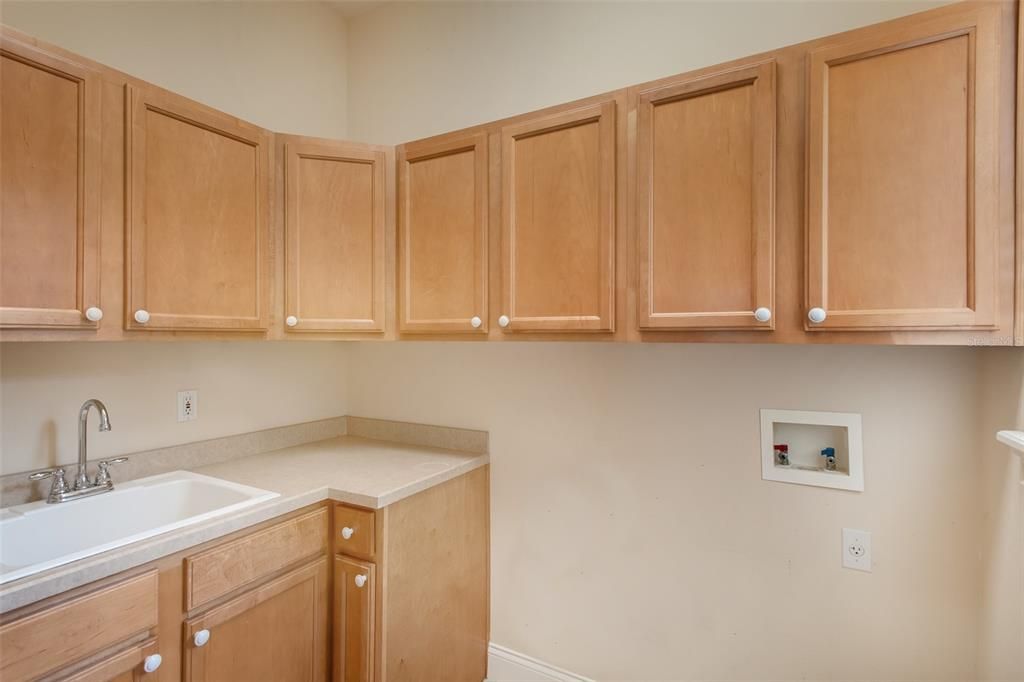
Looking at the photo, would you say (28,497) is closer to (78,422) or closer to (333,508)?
(78,422)

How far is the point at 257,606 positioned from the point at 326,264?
3.73ft

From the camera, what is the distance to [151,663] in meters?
1.15

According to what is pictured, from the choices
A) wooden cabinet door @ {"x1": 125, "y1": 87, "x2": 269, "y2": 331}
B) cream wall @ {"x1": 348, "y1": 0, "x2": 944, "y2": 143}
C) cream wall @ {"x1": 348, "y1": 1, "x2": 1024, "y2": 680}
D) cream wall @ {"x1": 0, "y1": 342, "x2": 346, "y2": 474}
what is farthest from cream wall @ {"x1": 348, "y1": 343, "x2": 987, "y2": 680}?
cream wall @ {"x1": 348, "y1": 0, "x2": 944, "y2": 143}

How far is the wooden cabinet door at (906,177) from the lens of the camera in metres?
1.01

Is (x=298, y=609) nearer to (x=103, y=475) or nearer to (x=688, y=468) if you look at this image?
(x=103, y=475)

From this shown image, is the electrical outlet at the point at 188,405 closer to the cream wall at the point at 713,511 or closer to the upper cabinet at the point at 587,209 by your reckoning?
the upper cabinet at the point at 587,209

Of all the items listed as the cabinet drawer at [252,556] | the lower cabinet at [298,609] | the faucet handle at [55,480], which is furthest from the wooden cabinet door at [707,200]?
the faucet handle at [55,480]

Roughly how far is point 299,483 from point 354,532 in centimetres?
27

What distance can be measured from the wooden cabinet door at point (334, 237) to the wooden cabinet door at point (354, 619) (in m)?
0.84

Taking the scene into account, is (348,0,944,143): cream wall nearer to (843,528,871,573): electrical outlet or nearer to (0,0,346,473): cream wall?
(0,0,346,473): cream wall

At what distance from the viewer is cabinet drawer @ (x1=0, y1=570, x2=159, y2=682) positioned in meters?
0.95

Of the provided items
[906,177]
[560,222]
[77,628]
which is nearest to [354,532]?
[77,628]

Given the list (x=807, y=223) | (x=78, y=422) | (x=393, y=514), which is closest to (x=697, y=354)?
(x=807, y=223)

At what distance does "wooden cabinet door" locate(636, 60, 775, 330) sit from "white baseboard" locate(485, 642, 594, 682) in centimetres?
145
